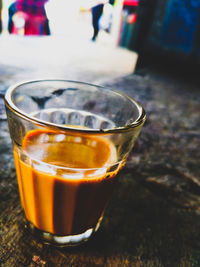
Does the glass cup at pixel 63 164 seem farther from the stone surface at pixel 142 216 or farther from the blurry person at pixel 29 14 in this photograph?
the blurry person at pixel 29 14

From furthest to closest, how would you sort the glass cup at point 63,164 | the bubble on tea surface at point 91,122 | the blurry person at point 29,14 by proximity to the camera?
the blurry person at point 29,14
the bubble on tea surface at point 91,122
the glass cup at point 63,164

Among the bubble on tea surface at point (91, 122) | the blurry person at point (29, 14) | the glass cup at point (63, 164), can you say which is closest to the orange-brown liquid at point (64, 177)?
the glass cup at point (63, 164)

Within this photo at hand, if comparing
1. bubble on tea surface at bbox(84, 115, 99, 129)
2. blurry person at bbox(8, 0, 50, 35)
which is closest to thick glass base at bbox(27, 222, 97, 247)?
bubble on tea surface at bbox(84, 115, 99, 129)

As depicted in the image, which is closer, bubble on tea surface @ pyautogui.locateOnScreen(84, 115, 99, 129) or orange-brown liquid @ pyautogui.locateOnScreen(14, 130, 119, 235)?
orange-brown liquid @ pyautogui.locateOnScreen(14, 130, 119, 235)

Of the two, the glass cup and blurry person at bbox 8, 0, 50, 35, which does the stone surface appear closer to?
the glass cup

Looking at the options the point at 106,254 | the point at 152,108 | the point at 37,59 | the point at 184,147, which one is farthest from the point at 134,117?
the point at 37,59

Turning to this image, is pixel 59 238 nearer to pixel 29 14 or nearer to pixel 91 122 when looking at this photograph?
pixel 91 122
